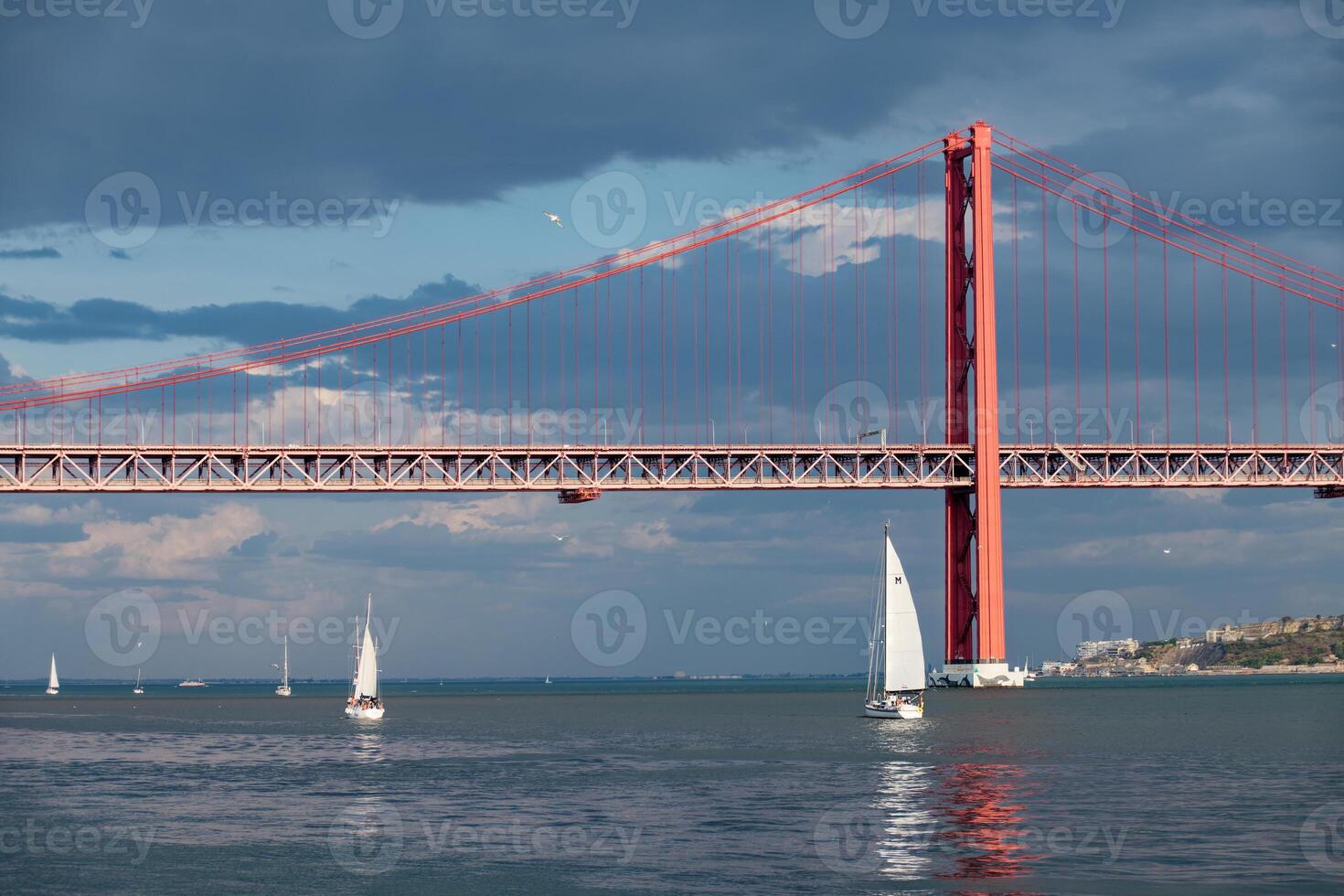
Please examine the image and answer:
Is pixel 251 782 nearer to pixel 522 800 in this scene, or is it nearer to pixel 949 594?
pixel 522 800

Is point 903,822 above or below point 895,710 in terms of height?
above

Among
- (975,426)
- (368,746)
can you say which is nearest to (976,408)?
(975,426)

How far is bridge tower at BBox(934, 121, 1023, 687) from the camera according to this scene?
3558 inches

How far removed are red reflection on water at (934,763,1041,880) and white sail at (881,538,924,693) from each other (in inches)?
806

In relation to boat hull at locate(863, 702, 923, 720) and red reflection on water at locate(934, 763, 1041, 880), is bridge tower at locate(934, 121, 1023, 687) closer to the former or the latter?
boat hull at locate(863, 702, 923, 720)

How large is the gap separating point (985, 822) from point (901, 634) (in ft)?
111

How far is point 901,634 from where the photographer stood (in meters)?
69.8

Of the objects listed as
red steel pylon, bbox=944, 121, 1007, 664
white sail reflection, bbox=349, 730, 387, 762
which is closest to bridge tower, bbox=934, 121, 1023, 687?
red steel pylon, bbox=944, 121, 1007, 664

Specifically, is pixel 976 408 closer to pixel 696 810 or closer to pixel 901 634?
pixel 901 634

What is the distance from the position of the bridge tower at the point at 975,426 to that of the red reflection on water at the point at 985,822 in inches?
1667

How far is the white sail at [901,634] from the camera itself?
6912cm

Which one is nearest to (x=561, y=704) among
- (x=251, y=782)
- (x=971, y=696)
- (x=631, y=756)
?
(x=971, y=696)

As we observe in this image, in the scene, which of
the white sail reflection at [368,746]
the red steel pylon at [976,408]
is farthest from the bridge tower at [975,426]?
the white sail reflection at [368,746]

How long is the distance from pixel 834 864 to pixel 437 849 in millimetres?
7650
